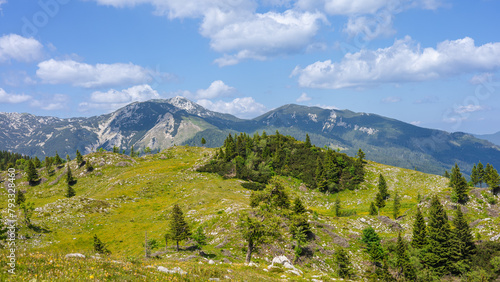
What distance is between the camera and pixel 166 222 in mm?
63062

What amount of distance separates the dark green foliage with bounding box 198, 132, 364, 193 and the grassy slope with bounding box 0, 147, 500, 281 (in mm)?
5052

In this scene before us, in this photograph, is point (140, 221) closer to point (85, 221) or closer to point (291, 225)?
point (85, 221)

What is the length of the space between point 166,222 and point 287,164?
239 ft

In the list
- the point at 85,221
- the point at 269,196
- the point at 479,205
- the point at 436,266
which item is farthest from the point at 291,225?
the point at 479,205

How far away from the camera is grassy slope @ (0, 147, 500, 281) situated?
51.5 ft

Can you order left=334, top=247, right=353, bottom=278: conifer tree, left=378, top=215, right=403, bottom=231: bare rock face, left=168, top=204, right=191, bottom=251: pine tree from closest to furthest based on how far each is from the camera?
1. left=334, top=247, right=353, bottom=278: conifer tree
2. left=168, top=204, right=191, bottom=251: pine tree
3. left=378, top=215, right=403, bottom=231: bare rock face

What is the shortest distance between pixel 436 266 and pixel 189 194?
2790 inches

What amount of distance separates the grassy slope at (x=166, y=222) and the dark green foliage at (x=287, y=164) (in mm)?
5052

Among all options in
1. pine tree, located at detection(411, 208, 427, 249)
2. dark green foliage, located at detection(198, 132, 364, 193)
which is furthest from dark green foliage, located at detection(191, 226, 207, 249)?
dark green foliage, located at detection(198, 132, 364, 193)

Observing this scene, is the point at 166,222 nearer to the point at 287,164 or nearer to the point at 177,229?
the point at 177,229

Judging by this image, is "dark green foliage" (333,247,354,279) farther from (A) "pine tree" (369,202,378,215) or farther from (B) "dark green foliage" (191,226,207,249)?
(A) "pine tree" (369,202,378,215)

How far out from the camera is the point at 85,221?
6462cm

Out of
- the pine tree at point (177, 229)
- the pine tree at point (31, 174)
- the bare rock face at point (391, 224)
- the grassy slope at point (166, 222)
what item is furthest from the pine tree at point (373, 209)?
the pine tree at point (31, 174)

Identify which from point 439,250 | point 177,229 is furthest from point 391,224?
point 177,229
